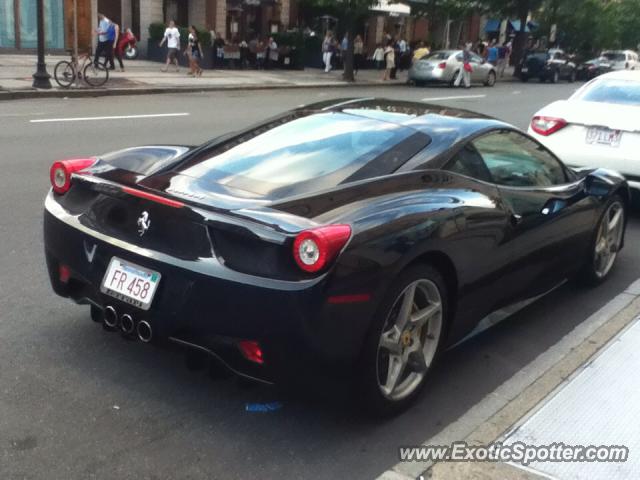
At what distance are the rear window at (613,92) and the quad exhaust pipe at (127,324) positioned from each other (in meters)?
6.70

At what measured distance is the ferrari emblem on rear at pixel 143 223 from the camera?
11.8 ft

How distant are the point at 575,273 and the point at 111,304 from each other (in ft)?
10.9

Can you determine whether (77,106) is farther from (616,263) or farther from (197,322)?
(197,322)

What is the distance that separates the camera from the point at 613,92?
880 cm

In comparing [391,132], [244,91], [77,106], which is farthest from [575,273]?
[244,91]

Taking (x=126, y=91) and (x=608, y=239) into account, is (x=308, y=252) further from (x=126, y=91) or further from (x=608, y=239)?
(x=126, y=91)

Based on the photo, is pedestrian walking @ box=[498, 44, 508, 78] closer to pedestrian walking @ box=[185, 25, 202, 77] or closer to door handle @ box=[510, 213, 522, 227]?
pedestrian walking @ box=[185, 25, 202, 77]

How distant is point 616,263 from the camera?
6.57 meters

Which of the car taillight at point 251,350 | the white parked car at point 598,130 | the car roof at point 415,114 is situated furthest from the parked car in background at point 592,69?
the car taillight at point 251,350

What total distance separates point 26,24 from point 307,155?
25598 millimetres

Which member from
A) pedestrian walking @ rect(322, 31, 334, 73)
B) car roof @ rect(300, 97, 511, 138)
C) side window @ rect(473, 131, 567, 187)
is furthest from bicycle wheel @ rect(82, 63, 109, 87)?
side window @ rect(473, 131, 567, 187)

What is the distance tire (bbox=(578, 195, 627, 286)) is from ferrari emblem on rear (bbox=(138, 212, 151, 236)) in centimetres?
331

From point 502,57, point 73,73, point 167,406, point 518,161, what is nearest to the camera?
point 167,406

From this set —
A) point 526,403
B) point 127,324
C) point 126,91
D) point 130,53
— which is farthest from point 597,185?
point 130,53
